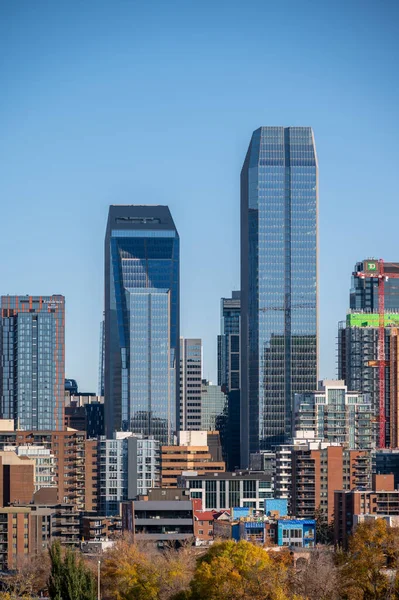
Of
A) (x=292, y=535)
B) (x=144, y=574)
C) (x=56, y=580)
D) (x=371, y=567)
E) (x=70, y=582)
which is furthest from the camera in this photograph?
(x=292, y=535)

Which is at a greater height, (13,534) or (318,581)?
(318,581)

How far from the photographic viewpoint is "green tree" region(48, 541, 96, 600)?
400 feet

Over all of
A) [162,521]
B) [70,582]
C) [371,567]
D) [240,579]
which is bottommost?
[162,521]

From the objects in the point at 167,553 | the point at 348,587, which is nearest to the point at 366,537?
the point at 348,587

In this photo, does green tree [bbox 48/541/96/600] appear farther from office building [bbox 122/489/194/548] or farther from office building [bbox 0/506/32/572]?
office building [bbox 122/489/194/548]

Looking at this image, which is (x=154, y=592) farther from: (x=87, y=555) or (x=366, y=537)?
(x=87, y=555)

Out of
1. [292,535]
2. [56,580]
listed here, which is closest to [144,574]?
[56,580]

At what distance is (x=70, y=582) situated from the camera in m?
122

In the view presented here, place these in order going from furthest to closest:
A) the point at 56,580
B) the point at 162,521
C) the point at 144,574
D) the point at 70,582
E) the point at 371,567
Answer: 1. the point at 162,521
2. the point at 144,574
3. the point at 56,580
4. the point at 70,582
5. the point at 371,567

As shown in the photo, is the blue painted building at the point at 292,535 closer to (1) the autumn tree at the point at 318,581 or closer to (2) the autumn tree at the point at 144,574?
(2) the autumn tree at the point at 144,574

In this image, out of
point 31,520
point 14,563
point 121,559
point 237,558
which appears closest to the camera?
point 237,558

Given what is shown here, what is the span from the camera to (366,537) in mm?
125688

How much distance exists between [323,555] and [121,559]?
16745 millimetres

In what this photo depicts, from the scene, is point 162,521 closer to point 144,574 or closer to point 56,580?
point 144,574
